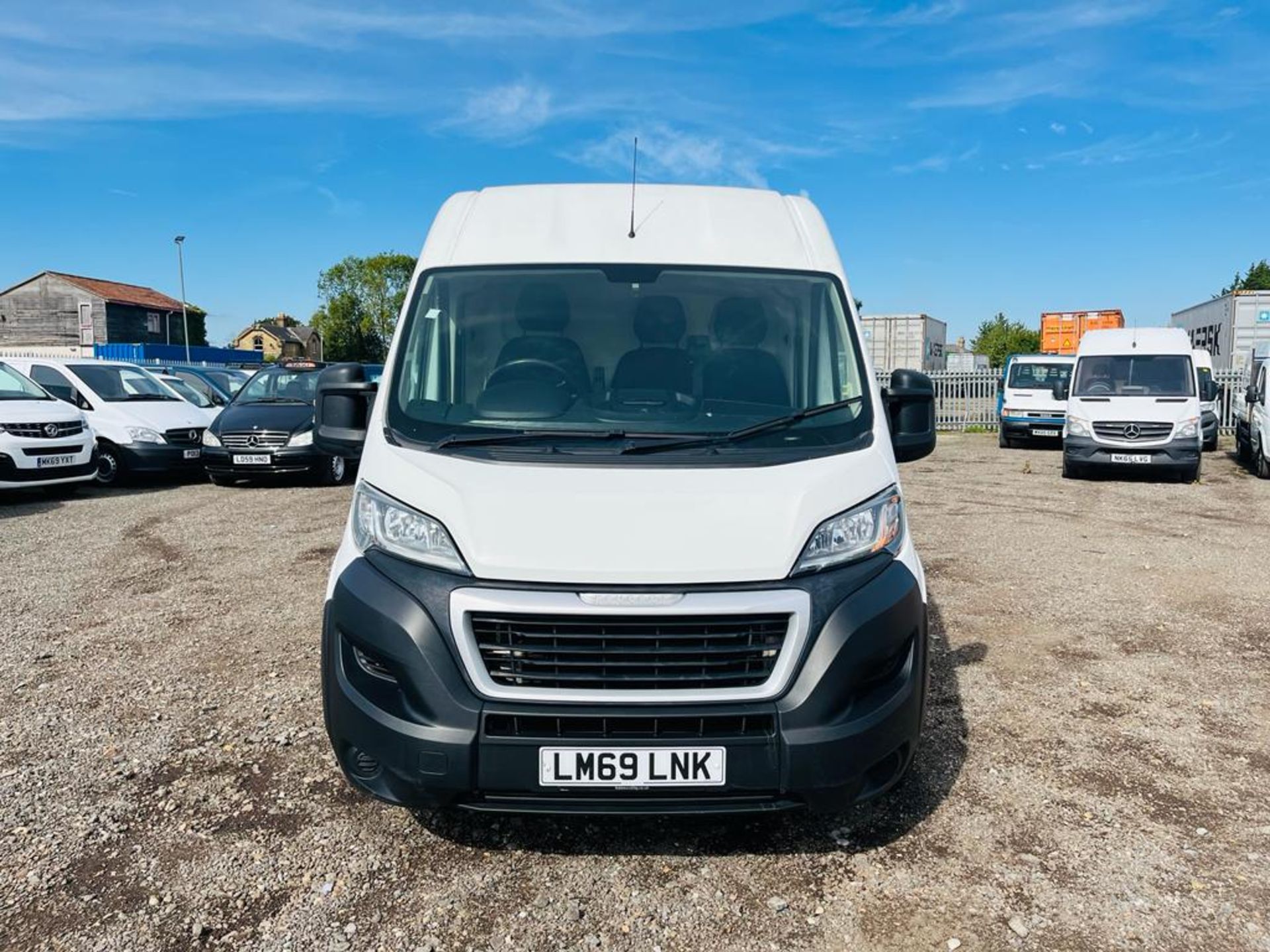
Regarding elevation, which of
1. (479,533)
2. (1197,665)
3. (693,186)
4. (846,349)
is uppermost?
(693,186)

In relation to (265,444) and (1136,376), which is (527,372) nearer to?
(265,444)

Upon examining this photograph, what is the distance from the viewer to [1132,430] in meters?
13.6

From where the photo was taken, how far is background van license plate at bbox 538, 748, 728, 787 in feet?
9.16

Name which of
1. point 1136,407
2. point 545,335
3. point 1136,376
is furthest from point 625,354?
point 1136,376

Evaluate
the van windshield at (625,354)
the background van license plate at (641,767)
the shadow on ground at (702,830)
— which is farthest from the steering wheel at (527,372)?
the shadow on ground at (702,830)

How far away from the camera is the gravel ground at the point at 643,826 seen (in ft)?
9.32

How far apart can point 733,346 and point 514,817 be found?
1.96 meters

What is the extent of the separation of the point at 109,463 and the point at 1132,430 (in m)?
13.9

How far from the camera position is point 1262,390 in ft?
47.0

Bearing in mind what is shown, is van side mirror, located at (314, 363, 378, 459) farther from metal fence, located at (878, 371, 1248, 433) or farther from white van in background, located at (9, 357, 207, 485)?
metal fence, located at (878, 371, 1248, 433)

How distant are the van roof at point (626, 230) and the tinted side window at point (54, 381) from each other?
434 inches

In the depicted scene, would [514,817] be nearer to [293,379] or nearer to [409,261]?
[293,379]

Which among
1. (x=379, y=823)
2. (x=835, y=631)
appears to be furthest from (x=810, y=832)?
(x=379, y=823)

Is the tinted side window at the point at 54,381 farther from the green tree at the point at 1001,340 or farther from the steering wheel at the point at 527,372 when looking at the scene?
the green tree at the point at 1001,340
